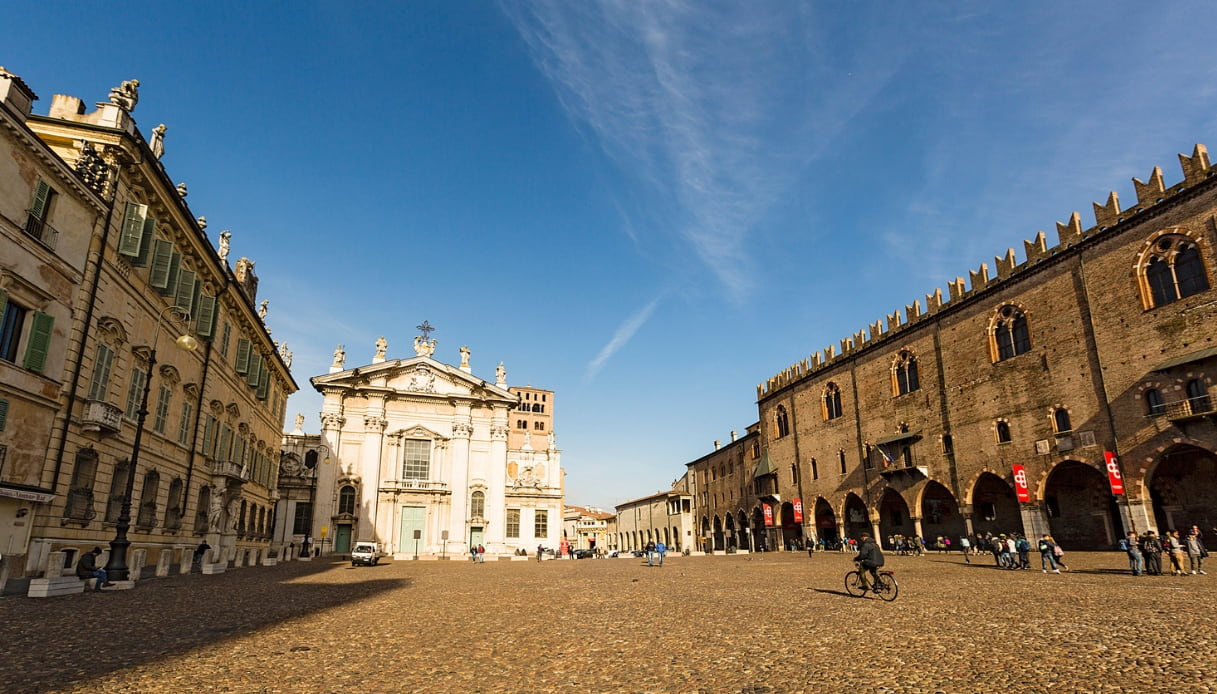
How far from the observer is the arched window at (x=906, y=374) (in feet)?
132

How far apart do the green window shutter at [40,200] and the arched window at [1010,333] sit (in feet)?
128

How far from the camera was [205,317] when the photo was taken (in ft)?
83.0

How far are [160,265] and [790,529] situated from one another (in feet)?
153

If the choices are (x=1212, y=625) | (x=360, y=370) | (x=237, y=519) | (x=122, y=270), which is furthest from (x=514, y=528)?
(x=1212, y=625)

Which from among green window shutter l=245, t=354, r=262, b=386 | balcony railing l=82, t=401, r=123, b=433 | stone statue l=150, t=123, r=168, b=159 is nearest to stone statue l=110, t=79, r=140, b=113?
stone statue l=150, t=123, r=168, b=159

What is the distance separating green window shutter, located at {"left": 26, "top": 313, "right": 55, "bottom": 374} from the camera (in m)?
15.2

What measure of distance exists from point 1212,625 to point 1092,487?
26405mm

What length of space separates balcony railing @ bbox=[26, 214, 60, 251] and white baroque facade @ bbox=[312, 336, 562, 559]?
3407 cm

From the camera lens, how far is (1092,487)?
Answer: 3125 centimetres

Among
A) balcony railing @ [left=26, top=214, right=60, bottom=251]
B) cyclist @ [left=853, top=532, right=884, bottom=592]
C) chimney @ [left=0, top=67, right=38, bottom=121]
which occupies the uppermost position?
chimney @ [left=0, top=67, right=38, bottom=121]

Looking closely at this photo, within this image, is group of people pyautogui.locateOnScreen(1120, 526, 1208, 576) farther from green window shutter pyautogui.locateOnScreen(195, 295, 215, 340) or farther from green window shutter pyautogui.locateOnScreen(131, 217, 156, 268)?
green window shutter pyautogui.locateOnScreen(195, 295, 215, 340)

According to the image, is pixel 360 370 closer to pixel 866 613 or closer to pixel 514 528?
pixel 514 528

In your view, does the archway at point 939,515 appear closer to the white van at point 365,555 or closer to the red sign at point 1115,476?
the red sign at point 1115,476

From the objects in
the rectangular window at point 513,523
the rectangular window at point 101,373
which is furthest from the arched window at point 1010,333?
the rectangular window at point 101,373
